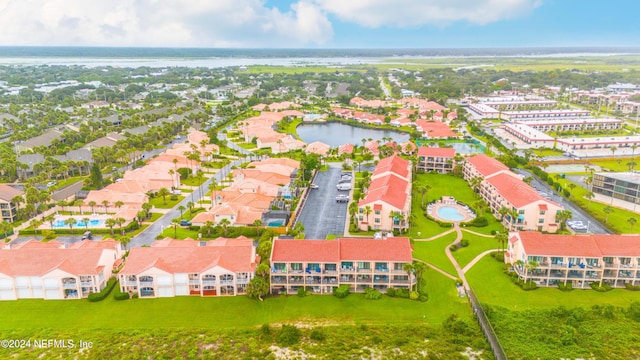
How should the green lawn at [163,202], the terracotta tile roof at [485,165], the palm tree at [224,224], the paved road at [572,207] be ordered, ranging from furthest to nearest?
1. the terracotta tile roof at [485,165]
2. the green lawn at [163,202]
3. the paved road at [572,207]
4. the palm tree at [224,224]

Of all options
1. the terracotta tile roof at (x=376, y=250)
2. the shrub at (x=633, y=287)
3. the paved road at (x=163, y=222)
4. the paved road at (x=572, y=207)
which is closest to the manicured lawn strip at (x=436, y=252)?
the terracotta tile roof at (x=376, y=250)

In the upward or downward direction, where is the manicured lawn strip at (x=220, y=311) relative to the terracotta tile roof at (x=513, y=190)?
downward

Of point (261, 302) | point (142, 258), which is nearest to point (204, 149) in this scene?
point (142, 258)

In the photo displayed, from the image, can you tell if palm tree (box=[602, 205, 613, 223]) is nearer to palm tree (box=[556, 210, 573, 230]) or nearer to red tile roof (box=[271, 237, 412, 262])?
palm tree (box=[556, 210, 573, 230])

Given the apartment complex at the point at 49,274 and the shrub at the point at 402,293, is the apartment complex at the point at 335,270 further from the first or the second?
the apartment complex at the point at 49,274

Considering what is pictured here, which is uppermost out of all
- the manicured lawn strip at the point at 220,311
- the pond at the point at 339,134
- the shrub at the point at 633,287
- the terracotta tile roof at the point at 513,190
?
the terracotta tile roof at the point at 513,190

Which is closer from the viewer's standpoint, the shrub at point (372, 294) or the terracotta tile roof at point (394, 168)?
the shrub at point (372, 294)

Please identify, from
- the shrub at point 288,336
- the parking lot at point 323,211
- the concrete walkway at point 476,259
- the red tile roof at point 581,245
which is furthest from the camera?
the parking lot at point 323,211
